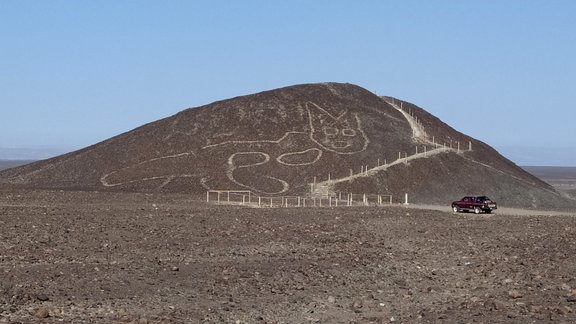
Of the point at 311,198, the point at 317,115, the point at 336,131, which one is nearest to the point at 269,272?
the point at 311,198

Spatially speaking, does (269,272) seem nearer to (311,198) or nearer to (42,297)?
(42,297)

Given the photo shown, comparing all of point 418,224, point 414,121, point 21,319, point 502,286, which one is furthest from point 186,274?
point 414,121

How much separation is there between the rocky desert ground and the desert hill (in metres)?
45.1

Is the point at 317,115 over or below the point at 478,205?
over

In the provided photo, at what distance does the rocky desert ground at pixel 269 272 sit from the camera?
2025cm

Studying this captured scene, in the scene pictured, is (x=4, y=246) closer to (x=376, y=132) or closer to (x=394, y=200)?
(x=394, y=200)

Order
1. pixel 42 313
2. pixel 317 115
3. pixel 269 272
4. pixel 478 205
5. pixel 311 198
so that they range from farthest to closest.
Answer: pixel 317 115
pixel 311 198
pixel 478 205
pixel 269 272
pixel 42 313

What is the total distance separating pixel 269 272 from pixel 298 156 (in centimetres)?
7018

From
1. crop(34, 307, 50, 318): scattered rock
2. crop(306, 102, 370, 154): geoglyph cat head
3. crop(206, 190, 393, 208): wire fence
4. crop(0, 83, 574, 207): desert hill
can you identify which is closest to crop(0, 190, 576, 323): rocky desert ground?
crop(34, 307, 50, 318): scattered rock

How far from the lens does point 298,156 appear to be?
96438 millimetres

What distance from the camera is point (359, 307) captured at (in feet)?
72.1

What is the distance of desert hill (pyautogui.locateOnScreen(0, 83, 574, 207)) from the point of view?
3457 inches

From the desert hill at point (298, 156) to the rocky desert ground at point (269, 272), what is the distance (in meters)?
45.1

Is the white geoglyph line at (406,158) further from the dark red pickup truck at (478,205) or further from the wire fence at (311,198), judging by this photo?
the dark red pickup truck at (478,205)
